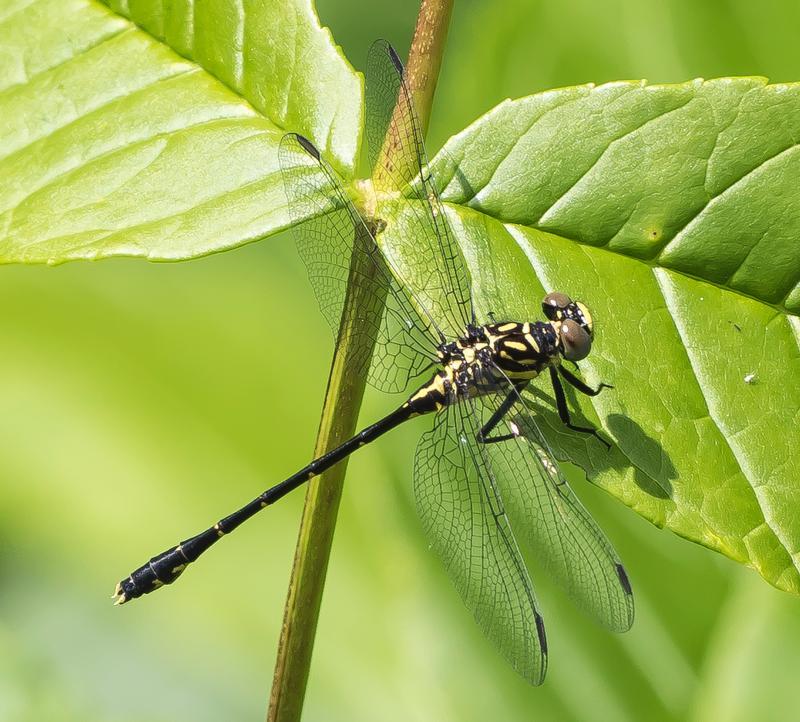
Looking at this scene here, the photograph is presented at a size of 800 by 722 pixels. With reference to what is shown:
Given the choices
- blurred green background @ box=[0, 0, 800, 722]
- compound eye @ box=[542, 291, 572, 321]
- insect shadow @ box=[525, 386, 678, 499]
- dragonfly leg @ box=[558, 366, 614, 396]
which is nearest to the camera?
insect shadow @ box=[525, 386, 678, 499]

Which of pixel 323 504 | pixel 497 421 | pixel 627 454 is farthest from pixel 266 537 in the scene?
pixel 627 454

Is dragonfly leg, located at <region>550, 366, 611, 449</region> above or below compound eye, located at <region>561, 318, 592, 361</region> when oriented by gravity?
below

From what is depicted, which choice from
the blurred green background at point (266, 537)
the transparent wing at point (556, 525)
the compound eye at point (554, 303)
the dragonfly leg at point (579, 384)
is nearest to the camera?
the dragonfly leg at point (579, 384)

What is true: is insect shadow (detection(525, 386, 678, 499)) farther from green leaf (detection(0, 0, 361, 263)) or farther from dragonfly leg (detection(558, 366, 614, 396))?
green leaf (detection(0, 0, 361, 263))

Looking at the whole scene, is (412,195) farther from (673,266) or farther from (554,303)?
(673,266)

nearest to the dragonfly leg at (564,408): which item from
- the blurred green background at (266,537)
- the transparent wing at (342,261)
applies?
the transparent wing at (342,261)

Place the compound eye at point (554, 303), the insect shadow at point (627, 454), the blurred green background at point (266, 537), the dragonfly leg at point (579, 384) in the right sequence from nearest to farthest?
Answer: the insect shadow at point (627, 454) → the dragonfly leg at point (579, 384) → the compound eye at point (554, 303) → the blurred green background at point (266, 537)

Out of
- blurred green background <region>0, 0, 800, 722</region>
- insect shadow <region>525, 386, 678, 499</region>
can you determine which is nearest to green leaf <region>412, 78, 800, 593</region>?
insect shadow <region>525, 386, 678, 499</region>

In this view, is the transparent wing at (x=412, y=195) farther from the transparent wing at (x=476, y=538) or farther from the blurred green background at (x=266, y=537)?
the blurred green background at (x=266, y=537)

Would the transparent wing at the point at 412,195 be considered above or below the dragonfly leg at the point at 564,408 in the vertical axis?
above
